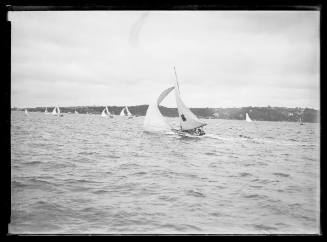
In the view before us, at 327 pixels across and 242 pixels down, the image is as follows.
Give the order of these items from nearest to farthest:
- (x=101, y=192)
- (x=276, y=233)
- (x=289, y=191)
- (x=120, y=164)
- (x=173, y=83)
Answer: (x=276, y=233), (x=289, y=191), (x=101, y=192), (x=173, y=83), (x=120, y=164)

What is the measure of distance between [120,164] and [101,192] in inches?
41.7

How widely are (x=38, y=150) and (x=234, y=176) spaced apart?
3430mm

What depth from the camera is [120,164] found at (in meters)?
5.38

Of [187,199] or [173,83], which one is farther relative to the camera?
[173,83]

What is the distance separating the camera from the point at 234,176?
489cm
